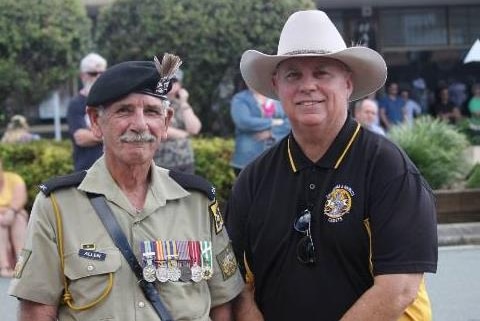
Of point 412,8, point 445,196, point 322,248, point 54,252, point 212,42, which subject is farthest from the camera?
point 412,8

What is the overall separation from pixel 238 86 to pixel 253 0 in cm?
125

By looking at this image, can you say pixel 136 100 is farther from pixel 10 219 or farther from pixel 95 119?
pixel 10 219

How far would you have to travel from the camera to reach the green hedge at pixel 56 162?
406 inches

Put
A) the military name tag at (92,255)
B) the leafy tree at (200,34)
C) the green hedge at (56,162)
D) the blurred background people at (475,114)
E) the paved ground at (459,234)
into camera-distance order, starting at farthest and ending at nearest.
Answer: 1. the blurred background people at (475,114)
2. the leafy tree at (200,34)
3. the green hedge at (56,162)
4. the paved ground at (459,234)
5. the military name tag at (92,255)

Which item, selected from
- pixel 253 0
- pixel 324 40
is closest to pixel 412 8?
pixel 253 0

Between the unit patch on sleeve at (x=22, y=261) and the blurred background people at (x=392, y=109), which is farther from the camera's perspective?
the blurred background people at (x=392, y=109)

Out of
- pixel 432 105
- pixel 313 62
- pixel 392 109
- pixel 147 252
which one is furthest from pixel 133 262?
pixel 432 105

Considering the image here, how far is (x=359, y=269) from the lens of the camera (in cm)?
300

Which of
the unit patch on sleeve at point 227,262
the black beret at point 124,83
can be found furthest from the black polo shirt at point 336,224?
the black beret at point 124,83

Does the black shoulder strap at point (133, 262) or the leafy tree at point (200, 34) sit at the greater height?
the leafy tree at point (200, 34)

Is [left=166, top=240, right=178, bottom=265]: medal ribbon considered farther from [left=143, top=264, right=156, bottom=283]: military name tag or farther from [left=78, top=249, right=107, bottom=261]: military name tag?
[left=78, top=249, right=107, bottom=261]: military name tag

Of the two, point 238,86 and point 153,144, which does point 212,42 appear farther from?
point 153,144

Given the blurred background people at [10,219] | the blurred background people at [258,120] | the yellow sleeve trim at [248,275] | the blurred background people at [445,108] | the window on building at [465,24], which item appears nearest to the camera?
Result: the yellow sleeve trim at [248,275]

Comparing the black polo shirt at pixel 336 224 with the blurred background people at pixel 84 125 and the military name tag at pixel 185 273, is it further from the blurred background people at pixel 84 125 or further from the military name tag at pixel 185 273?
the blurred background people at pixel 84 125
